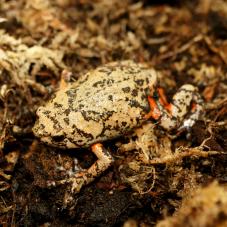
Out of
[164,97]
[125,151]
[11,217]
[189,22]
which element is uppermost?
[189,22]

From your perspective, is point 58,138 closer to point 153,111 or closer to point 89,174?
point 89,174

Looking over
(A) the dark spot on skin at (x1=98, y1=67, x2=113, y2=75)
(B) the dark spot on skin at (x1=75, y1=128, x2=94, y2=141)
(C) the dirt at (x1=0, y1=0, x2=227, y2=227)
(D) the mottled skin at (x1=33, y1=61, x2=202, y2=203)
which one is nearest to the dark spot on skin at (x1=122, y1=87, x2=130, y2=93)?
(D) the mottled skin at (x1=33, y1=61, x2=202, y2=203)

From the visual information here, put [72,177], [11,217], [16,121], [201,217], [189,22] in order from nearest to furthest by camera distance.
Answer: [201,217]
[11,217]
[72,177]
[16,121]
[189,22]

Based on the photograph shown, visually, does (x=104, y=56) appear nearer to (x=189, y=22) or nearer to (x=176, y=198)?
(x=189, y=22)

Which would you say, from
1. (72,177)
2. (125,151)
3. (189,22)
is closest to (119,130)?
(125,151)

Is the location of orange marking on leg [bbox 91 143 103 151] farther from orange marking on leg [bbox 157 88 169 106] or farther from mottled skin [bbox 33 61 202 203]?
orange marking on leg [bbox 157 88 169 106]

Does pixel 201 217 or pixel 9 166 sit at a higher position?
pixel 201 217
